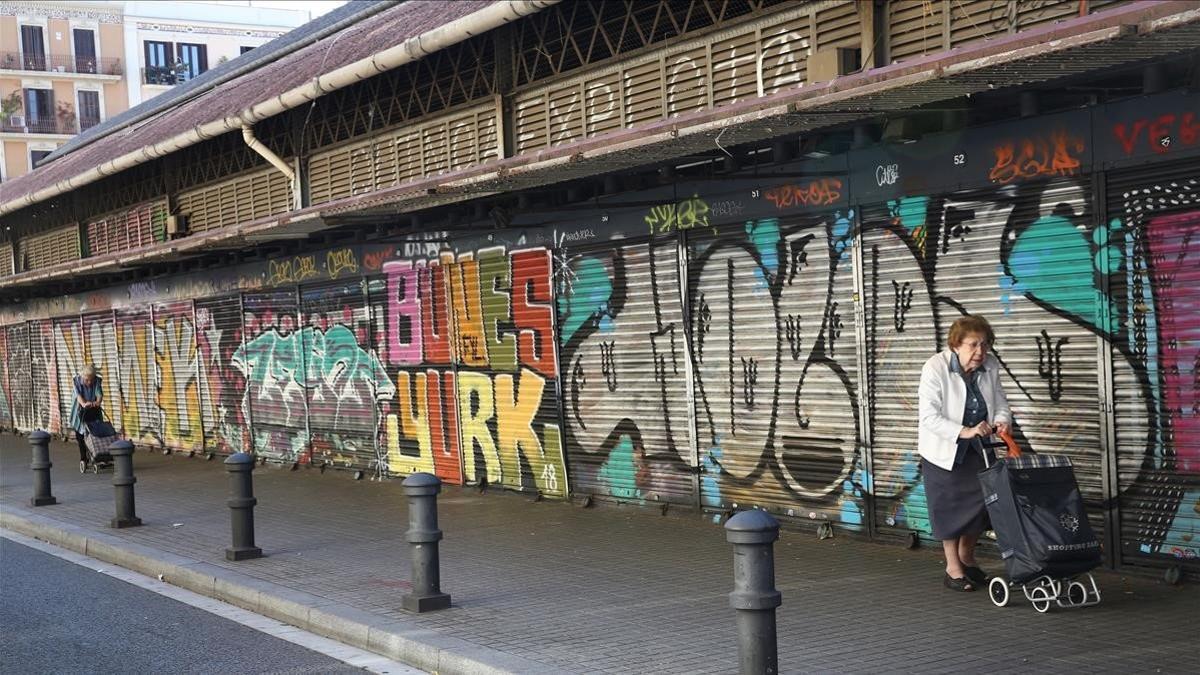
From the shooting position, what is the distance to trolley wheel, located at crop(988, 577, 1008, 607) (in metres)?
7.48

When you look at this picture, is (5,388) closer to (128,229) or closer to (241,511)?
(128,229)

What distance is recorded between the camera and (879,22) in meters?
8.35

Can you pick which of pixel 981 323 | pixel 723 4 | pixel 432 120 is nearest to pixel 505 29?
pixel 432 120

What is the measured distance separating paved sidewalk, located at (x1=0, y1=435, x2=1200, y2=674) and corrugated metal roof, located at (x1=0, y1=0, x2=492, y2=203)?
4.71 meters

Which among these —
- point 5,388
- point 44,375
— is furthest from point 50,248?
point 5,388

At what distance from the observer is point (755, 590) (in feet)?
18.8

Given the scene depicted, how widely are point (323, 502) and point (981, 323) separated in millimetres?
8760

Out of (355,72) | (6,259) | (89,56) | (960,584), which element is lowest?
(960,584)

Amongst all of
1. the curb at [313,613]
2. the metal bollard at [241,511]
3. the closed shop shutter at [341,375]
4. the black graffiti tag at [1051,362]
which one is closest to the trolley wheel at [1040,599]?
the black graffiti tag at [1051,362]

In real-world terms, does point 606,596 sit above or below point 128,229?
below

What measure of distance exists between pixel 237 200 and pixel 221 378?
3939mm

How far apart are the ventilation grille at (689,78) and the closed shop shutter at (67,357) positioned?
1734 centimetres

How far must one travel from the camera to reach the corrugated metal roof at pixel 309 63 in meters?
13.6

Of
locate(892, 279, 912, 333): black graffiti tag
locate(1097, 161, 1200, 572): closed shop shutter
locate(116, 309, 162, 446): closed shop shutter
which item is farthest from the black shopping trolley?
locate(116, 309, 162, 446): closed shop shutter
